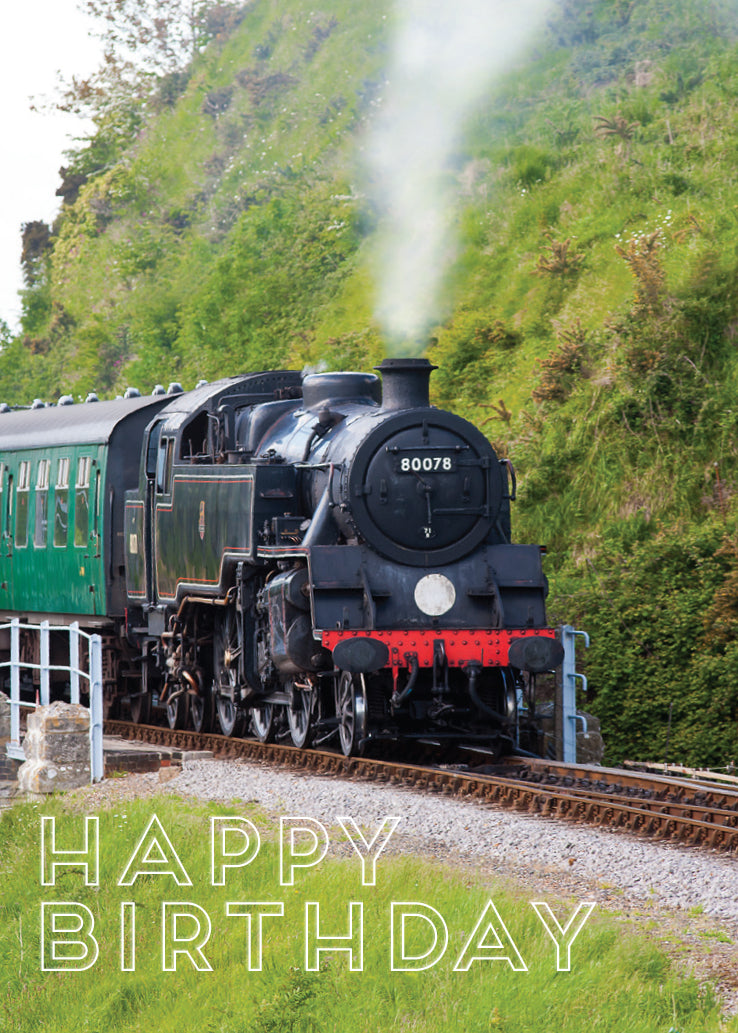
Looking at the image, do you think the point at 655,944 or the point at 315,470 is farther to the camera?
the point at 315,470

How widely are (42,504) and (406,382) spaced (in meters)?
7.00

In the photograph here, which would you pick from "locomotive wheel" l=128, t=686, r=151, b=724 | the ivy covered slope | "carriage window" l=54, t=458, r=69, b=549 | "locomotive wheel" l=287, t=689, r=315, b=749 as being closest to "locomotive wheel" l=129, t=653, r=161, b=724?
"locomotive wheel" l=128, t=686, r=151, b=724

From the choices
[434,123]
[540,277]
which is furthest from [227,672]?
[434,123]

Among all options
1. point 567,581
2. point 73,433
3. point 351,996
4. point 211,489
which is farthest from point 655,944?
point 73,433

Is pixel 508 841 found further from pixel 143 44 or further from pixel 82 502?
pixel 143 44

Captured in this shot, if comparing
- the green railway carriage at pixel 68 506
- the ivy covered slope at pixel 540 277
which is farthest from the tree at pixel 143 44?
the green railway carriage at pixel 68 506

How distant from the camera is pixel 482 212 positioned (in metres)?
25.4

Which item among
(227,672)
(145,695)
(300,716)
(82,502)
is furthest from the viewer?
(82,502)

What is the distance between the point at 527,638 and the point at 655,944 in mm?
5131

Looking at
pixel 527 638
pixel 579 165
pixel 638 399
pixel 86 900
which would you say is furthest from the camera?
pixel 579 165

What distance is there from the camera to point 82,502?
1638 cm

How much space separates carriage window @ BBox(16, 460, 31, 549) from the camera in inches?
705

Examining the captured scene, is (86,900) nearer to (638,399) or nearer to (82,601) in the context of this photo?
(82,601)

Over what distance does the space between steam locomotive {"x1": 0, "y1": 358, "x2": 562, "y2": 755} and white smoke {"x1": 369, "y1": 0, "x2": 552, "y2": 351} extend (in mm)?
10342
